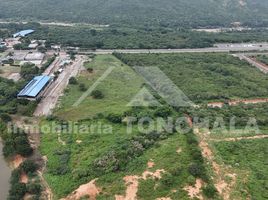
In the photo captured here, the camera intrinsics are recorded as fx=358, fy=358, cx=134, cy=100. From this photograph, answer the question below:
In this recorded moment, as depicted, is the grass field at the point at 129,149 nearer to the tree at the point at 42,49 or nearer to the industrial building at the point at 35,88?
the industrial building at the point at 35,88

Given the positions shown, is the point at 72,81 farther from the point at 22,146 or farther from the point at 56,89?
the point at 22,146

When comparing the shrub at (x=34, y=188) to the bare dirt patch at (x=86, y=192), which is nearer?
the bare dirt patch at (x=86, y=192)

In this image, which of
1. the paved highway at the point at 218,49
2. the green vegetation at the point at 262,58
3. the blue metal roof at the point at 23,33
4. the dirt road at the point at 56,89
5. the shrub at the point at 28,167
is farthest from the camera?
the blue metal roof at the point at 23,33

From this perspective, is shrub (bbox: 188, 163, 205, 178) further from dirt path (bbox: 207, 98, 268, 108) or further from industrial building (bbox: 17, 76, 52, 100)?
industrial building (bbox: 17, 76, 52, 100)

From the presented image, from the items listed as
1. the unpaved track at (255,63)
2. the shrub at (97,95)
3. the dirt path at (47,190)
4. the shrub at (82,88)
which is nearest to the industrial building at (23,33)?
the shrub at (82,88)

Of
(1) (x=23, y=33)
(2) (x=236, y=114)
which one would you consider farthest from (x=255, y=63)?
(1) (x=23, y=33)

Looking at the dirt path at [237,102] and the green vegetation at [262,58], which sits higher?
the green vegetation at [262,58]

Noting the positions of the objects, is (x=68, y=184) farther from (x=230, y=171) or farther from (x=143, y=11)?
(x=143, y=11)

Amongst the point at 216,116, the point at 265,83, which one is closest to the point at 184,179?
the point at 216,116
